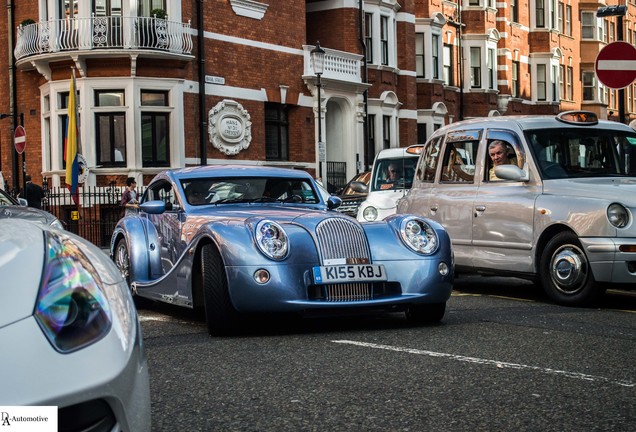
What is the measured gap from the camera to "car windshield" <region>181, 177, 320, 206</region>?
9.42m

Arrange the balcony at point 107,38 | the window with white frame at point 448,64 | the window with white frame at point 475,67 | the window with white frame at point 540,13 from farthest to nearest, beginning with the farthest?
the window with white frame at point 540,13 < the window with white frame at point 475,67 < the window with white frame at point 448,64 < the balcony at point 107,38

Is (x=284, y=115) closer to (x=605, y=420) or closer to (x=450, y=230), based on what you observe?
(x=450, y=230)

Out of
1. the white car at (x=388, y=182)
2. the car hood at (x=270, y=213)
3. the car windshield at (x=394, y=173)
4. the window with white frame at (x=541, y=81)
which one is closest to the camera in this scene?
the car hood at (x=270, y=213)

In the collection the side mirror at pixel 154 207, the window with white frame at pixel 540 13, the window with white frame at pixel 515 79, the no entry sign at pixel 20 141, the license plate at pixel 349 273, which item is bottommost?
the license plate at pixel 349 273

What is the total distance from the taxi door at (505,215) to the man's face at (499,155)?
0.05 metres

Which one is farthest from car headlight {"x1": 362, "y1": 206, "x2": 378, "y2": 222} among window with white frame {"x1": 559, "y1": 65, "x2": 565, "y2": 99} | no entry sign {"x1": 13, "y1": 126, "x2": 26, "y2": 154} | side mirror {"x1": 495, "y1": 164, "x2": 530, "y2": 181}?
window with white frame {"x1": 559, "y1": 65, "x2": 565, "y2": 99}

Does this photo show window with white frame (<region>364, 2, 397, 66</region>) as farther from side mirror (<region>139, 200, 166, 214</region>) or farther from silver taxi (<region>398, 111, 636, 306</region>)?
side mirror (<region>139, 200, 166, 214</region>)

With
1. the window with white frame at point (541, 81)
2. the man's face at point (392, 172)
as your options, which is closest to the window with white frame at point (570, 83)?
the window with white frame at point (541, 81)

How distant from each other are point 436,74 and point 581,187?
116 feet

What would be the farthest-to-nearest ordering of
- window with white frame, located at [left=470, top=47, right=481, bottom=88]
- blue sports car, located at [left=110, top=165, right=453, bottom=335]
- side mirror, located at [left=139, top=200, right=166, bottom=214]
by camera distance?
window with white frame, located at [left=470, top=47, right=481, bottom=88] < side mirror, located at [left=139, top=200, right=166, bottom=214] < blue sports car, located at [left=110, top=165, right=453, bottom=335]

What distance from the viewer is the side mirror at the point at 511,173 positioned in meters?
10.4

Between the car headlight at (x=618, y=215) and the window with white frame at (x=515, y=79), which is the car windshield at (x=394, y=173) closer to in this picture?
the car headlight at (x=618, y=215)

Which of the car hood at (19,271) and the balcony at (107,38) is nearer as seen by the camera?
the car hood at (19,271)

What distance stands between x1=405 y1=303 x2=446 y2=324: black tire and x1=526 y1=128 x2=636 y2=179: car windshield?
2.67m
